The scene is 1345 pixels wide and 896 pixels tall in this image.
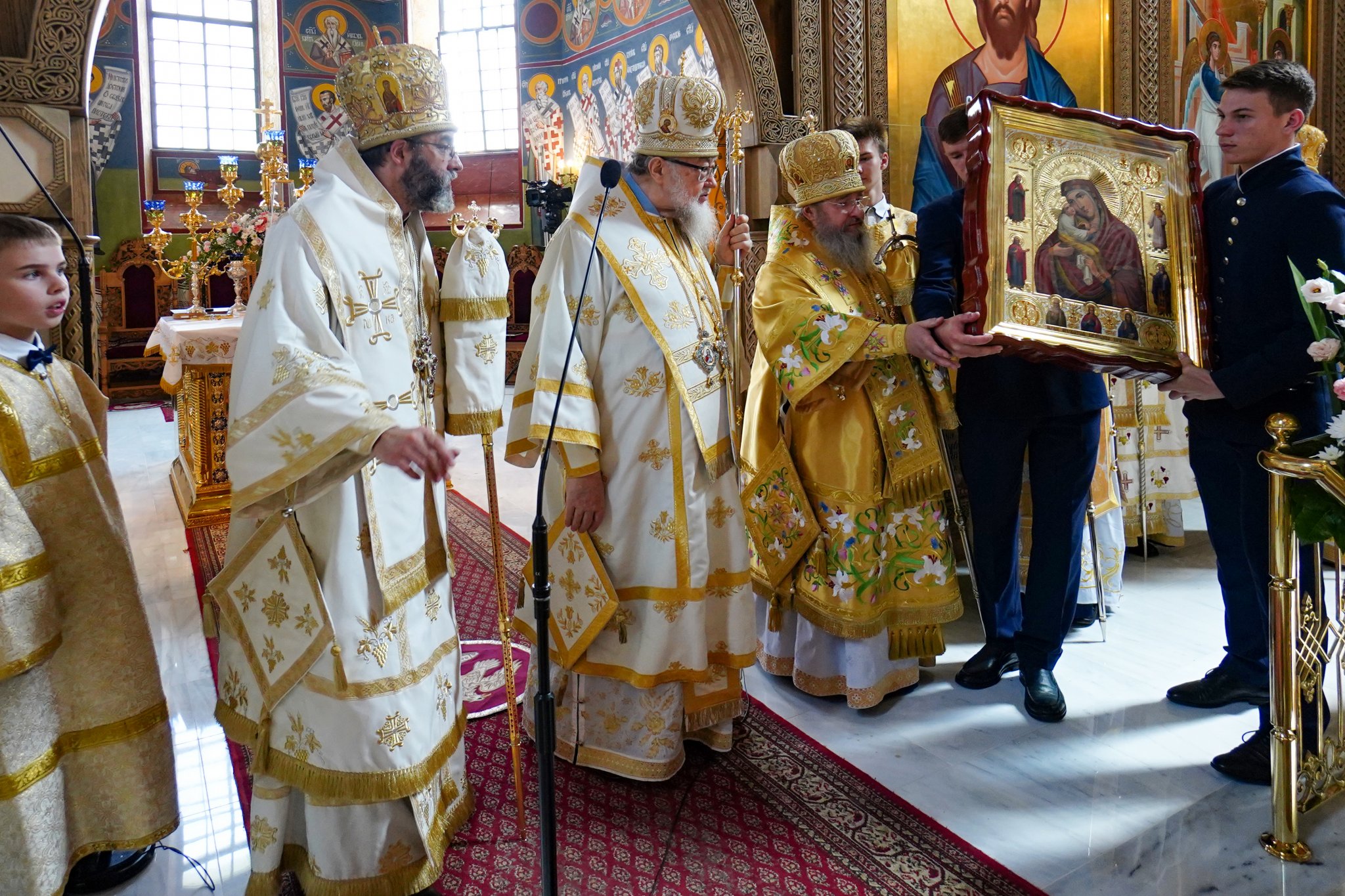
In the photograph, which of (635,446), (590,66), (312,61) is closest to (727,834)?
(635,446)

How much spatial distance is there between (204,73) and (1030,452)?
14576 millimetres

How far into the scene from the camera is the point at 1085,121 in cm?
294

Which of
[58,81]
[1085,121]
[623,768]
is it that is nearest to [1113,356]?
[1085,121]

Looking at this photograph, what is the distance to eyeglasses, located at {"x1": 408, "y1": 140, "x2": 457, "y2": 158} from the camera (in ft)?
7.37

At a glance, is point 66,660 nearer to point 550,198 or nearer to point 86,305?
point 86,305

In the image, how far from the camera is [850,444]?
3318 millimetres

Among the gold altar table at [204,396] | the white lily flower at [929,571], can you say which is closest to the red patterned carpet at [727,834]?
the white lily flower at [929,571]

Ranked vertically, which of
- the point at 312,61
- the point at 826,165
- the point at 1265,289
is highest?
the point at 312,61

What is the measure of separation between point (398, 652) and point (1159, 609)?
3.56 meters

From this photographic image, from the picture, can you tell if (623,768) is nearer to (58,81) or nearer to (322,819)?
(322,819)

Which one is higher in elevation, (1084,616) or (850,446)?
(850,446)

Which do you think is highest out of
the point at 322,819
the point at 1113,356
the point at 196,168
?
the point at 196,168

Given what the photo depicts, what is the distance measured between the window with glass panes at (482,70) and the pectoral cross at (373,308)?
1389 centimetres

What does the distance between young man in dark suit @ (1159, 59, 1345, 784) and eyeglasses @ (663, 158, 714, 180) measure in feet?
4.86
